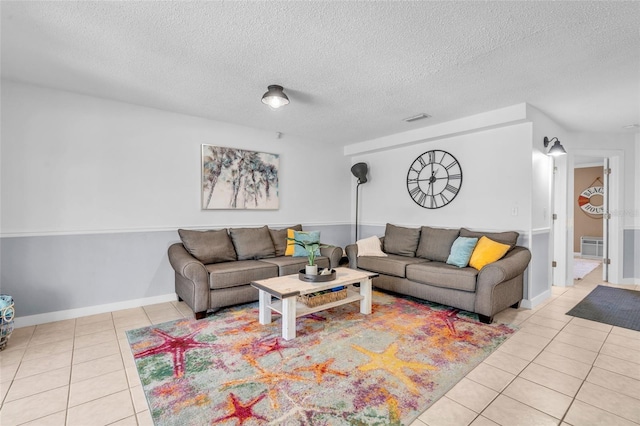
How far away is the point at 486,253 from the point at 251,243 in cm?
282

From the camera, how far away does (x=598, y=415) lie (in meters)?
1.69

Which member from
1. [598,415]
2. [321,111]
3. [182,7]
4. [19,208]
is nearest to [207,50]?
[182,7]

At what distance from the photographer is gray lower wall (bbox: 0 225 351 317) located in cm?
291

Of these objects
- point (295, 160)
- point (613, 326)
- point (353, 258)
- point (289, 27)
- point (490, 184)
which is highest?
point (289, 27)

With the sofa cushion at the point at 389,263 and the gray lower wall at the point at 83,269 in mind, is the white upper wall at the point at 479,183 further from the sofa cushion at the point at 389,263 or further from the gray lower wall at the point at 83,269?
the gray lower wall at the point at 83,269

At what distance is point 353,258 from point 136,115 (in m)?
3.31

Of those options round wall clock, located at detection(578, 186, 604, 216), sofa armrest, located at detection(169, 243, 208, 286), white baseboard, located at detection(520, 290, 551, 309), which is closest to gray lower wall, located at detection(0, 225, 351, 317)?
sofa armrest, located at detection(169, 243, 208, 286)

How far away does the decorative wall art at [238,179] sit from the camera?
402 centimetres

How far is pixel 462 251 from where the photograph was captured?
3.47 metres

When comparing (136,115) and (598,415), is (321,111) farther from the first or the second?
(598,415)

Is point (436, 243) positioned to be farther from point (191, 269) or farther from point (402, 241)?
point (191, 269)

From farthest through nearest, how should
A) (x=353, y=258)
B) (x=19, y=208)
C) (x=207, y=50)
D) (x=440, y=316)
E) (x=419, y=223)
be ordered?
(x=419, y=223)
(x=353, y=258)
(x=440, y=316)
(x=19, y=208)
(x=207, y=50)

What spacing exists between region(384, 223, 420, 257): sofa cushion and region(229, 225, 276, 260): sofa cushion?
172cm

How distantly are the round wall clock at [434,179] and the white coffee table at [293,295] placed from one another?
6.34 feet
